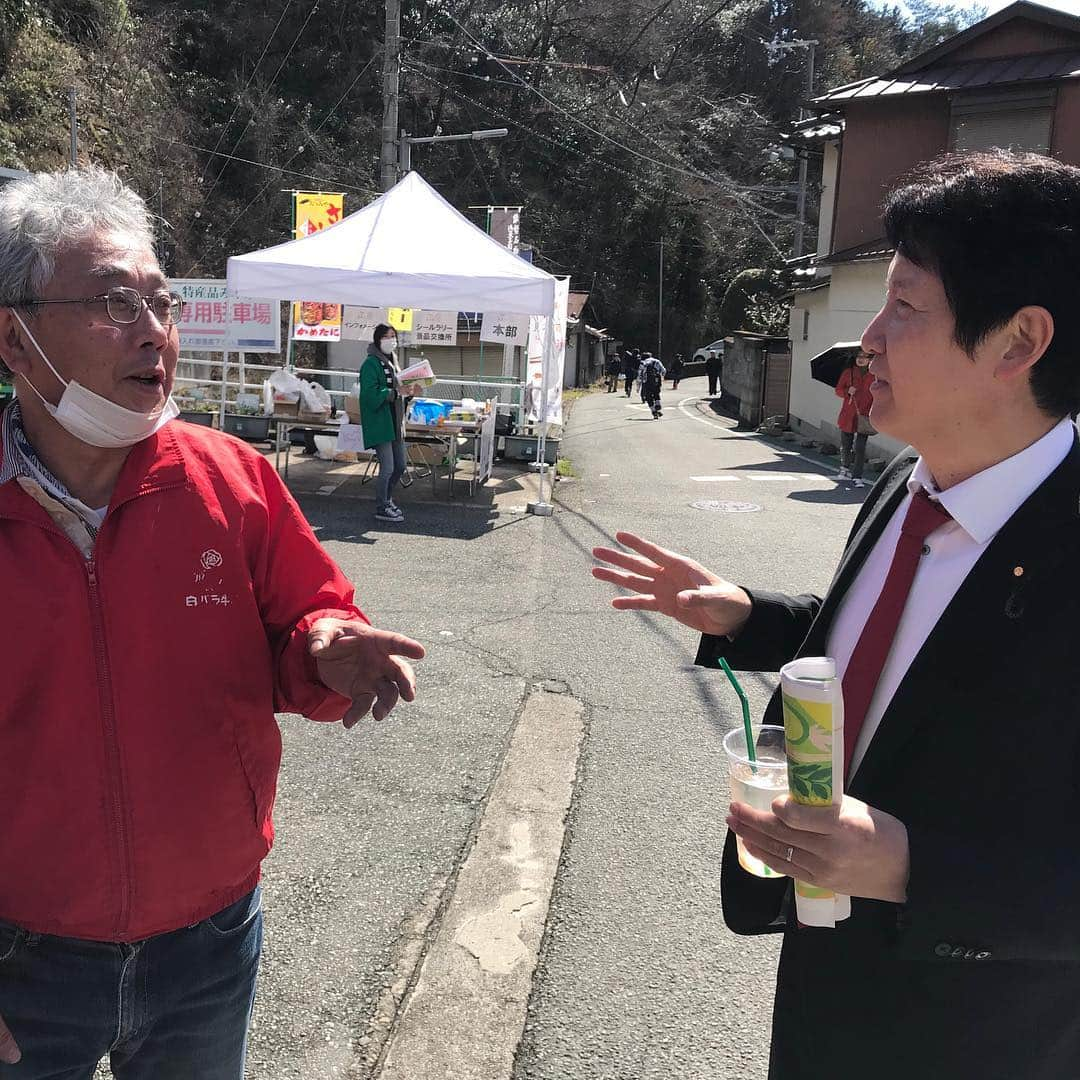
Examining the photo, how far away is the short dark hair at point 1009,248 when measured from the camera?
1.26 metres

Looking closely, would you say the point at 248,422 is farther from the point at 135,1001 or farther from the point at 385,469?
the point at 135,1001

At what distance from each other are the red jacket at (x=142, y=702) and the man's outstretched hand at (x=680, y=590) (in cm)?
68

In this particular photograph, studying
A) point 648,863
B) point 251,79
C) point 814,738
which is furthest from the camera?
point 251,79

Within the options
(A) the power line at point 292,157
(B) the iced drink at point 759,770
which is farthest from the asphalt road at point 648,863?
(A) the power line at point 292,157

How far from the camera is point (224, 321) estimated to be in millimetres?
13000

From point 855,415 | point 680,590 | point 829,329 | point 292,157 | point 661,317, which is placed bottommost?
point 855,415

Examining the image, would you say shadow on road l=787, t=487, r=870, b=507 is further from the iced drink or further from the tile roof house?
the iced drink

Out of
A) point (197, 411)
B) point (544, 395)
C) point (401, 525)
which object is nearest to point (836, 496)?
point (544, 395)

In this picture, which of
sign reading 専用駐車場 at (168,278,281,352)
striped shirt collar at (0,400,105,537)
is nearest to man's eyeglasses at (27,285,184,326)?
striped shirt collar at (0,400,105,537)

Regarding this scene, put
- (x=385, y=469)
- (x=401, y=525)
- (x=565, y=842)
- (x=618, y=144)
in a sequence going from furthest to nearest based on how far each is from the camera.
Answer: (x=618, y=144), (x=385, y=469), (x=401, y=525), (x=565, y=842)

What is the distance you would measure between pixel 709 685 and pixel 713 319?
155 ft

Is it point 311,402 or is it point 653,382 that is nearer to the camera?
point 311,402

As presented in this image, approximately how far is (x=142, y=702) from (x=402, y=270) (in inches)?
349

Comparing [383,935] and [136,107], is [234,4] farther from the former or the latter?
[383,935]
